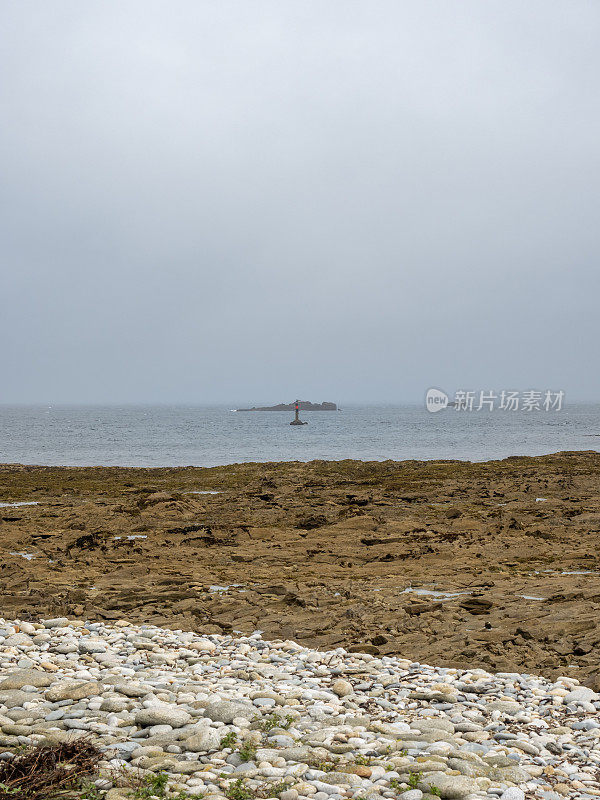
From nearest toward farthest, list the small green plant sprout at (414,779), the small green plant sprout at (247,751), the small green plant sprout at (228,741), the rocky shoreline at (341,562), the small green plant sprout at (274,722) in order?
the small green plant sprout at (414,779) < the small green plant sprout at (247,751) < the small green plant sprout at (228,741) < the small green plant sprout at (274,722) < the rocky shoreline at (341,562)

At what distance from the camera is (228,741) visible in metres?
5.05

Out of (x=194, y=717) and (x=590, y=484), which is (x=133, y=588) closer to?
(x=194, y=717)

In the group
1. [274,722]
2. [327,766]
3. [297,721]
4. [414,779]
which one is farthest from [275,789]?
[297,721]

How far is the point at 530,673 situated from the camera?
720 cm

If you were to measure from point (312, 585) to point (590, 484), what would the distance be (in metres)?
16.8

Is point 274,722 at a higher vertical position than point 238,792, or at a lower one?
lower

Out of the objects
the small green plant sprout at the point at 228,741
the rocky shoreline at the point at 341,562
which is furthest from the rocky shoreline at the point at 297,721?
the rocky shoreline at the point at 341,562

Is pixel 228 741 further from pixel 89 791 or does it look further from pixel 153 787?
pixel 89 791

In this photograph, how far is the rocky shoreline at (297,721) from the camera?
4.48 metres

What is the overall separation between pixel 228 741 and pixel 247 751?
247mm

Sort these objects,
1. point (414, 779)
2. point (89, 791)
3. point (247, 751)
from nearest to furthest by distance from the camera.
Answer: point (89, 791), point (414, 779), point (247, 751)

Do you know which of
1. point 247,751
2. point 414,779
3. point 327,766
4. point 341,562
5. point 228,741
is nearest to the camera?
point 414,779

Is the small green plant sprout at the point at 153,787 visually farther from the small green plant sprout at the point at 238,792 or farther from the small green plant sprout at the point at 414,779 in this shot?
the small green plant sprout at the point at 414,779

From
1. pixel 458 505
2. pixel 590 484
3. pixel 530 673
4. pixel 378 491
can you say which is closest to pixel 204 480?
pixel 378 491
